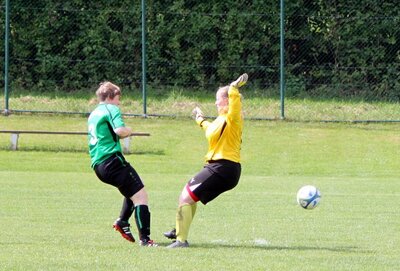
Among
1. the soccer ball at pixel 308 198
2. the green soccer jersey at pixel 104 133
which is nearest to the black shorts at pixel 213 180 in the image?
the green soccer jersey at pixel 104 133

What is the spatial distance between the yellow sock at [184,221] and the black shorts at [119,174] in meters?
0.50

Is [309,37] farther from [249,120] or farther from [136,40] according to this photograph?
[136,40]

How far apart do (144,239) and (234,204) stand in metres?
4.73

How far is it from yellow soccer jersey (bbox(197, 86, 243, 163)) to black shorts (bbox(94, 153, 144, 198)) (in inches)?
32.6

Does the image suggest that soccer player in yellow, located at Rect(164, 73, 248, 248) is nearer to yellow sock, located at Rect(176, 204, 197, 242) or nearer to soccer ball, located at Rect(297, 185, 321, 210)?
yellow sock, located at Rect(176, 204, 197, 242)

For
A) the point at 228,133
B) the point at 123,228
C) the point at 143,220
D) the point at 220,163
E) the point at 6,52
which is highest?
the point at 6,52

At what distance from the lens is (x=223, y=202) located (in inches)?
607

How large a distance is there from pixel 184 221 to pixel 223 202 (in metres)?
5.04

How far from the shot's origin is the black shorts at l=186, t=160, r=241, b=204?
10.5m

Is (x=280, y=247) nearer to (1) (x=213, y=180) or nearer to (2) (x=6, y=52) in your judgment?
(1) (x=213, y=180)

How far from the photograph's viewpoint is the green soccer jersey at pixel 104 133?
1036 cm

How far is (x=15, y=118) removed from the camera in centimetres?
2538

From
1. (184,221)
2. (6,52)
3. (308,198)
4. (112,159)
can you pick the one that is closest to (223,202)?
(308,198)

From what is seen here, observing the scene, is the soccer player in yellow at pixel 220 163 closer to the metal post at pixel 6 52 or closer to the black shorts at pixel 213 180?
the black shorts at pixel 213 180
